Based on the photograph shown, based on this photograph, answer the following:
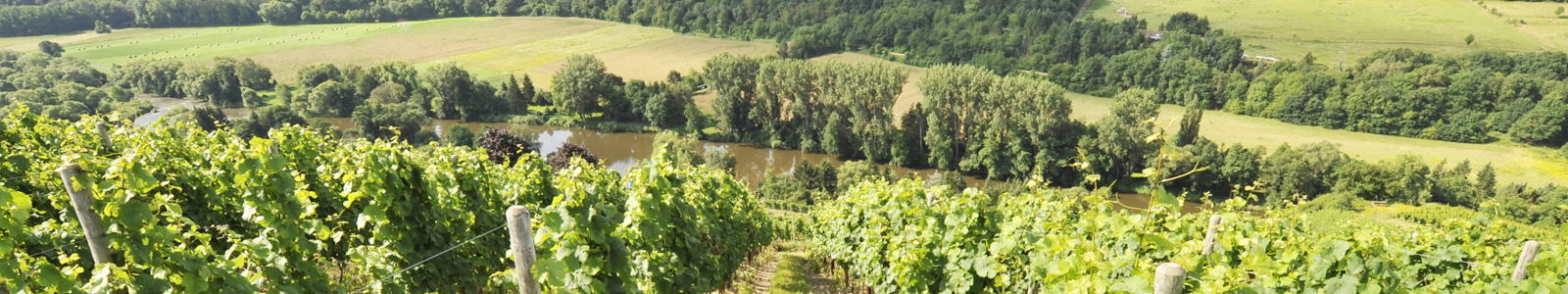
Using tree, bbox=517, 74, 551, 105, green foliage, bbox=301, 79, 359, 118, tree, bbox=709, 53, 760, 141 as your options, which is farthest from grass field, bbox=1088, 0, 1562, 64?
green foliage, bbox=301, 79, 359, 118

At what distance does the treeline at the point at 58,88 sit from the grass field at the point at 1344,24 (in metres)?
69.7

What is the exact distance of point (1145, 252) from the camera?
17.1 feet

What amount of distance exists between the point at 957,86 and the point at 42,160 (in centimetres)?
2798

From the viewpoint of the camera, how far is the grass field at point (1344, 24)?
168 ft

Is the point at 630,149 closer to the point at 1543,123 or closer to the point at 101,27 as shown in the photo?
the point at 1543,123

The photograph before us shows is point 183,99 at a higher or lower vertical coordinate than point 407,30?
lower

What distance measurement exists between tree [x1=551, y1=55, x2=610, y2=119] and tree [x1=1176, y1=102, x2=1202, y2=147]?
28.4 m

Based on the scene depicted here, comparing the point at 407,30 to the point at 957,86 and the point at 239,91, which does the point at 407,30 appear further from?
the point at 957,86

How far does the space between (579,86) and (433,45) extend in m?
33.0

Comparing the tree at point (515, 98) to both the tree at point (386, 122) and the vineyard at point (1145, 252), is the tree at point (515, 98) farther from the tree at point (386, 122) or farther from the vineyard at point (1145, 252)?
the vineyard at point (1145, 252)

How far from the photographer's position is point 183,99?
44312 mm

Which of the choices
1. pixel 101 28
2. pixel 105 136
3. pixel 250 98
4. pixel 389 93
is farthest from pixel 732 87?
pixel 101 28

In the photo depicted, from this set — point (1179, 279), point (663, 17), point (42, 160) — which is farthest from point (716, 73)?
point (663, 17)

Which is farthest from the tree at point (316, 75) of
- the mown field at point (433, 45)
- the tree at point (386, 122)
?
the tree at point (386, 122)
